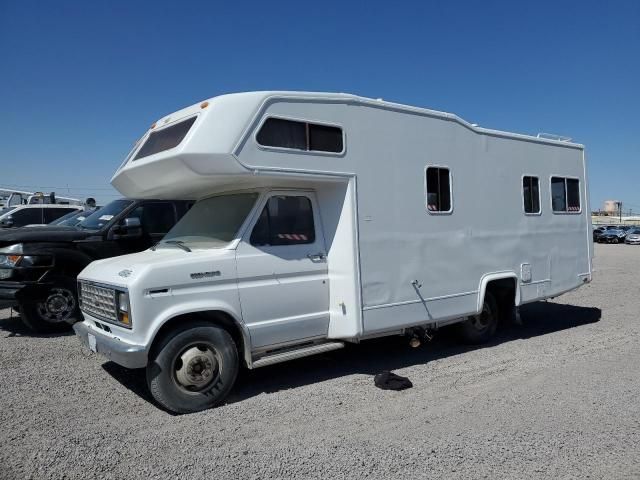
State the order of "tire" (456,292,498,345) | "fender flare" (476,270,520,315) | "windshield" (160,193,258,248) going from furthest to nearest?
"tire" (456,292,498,345) → "fender flare" (476,270,520,315) → "windshield" (160,193,258,248)

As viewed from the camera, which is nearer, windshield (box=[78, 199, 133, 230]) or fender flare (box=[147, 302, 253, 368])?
fender flare (box=[147, 302, 253, 368])

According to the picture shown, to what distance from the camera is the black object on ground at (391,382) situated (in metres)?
5.48

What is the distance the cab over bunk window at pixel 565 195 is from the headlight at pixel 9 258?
7818 millimetres

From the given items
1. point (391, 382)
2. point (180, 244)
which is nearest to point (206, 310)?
point (180, 244)

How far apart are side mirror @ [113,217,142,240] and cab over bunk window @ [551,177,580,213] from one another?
6228mm

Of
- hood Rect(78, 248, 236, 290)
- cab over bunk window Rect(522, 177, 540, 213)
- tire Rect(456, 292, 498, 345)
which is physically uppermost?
cab over bunk window Rect(522, 177, 540, 213)

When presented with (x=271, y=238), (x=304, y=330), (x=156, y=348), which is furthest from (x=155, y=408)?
(x=271, y=238)

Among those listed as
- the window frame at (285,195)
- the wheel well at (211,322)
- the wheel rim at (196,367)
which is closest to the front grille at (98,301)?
the wheel well at (211,322)

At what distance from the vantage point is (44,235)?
7711mm

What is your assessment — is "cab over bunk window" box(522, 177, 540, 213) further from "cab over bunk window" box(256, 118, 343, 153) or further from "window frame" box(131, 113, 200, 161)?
"window frame" box(131, 113, 200, 161)

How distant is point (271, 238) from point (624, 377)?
3.99 metres

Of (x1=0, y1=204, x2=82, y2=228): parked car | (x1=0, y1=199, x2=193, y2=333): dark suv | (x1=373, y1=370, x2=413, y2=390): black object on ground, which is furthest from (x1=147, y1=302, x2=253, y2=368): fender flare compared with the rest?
(x1=0, y1=204, x2=82, y2=228): parked car

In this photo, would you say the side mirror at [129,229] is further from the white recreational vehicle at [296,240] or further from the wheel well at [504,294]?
the wheel well at [504,294]

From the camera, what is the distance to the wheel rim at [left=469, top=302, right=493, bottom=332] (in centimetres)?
726
